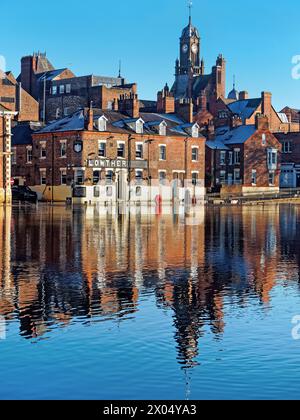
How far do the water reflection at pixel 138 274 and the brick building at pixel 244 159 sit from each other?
59045mm

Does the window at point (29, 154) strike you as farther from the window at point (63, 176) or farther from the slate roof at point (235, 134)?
the slate roof at point (235, 134)

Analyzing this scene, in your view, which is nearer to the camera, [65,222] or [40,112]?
[65,222]

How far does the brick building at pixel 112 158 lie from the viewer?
82250 millimetres

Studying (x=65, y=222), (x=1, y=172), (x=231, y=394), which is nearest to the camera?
(x=231, y=394)

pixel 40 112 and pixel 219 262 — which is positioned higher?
pixel 40 112

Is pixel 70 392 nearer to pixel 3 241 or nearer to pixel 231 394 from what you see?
pixel 231 394

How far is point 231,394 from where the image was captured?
11602mm

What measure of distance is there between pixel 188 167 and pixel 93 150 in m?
14.6

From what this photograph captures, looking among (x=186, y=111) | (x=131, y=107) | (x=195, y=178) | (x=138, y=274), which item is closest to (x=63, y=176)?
(x=131, y=107)

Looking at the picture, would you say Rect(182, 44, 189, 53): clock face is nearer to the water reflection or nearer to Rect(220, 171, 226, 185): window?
Rect(220, 171, 226, 185): window

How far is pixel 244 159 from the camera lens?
10106cm

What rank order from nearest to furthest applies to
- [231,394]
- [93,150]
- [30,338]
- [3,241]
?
[231,394] < [30,338] < [3,241] < [93,150]
